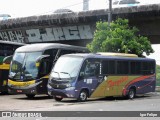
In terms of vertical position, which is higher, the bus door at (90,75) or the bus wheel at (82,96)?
the bus door at (90,75)

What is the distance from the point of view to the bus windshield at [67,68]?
70.8ft

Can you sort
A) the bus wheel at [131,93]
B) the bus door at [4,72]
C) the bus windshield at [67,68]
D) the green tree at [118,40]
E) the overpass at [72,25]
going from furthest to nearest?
the overpass at [72,25]
the green tree at [118,40]
the bus door at [4,72]
the bus wheel at [131,93]
the bus windshield at [67,68]

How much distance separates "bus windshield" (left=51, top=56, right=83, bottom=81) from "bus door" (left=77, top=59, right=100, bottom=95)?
0.35 metres

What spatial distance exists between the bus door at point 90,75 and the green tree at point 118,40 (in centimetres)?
817

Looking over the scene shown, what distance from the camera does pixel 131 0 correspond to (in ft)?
126

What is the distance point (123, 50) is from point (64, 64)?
999cm

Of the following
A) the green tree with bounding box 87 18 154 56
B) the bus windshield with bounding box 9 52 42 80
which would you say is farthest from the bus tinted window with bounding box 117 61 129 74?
the green tree with bounding box 87 18 154 56

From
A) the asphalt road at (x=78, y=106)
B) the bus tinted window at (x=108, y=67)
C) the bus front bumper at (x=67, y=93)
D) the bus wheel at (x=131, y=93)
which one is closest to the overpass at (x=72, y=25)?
the bus wheel at (x=131, y=93)

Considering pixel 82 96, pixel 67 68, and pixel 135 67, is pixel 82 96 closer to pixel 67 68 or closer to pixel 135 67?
pixel 67 68

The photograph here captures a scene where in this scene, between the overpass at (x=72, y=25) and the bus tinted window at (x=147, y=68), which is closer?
the bus tinted window at (x=147, y=68)

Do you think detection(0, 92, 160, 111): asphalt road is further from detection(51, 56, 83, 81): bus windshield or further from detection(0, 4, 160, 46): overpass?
detection(0, 4, 160, 46): overpass

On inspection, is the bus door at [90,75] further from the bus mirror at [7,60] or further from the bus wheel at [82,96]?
the bus mirror at [7,60]

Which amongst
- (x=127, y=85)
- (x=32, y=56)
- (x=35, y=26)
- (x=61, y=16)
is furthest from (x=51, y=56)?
(x=35, y=26)

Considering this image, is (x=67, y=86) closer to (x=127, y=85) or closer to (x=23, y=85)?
(x=23, y=85)
